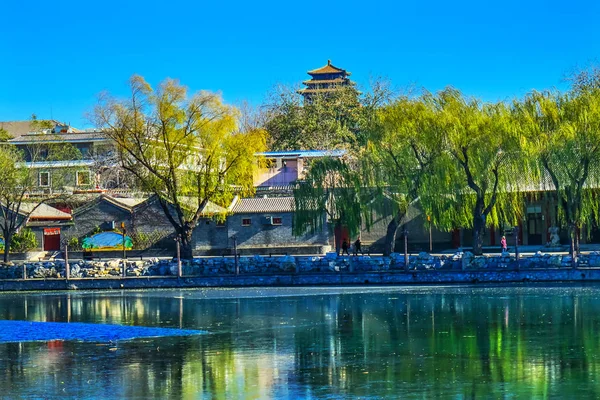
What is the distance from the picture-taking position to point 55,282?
52312 mm

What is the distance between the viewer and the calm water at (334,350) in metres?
22.3

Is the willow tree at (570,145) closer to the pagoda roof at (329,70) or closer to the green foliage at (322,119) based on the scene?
the green foliage at (322,119)

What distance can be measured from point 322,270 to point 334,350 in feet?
71.9

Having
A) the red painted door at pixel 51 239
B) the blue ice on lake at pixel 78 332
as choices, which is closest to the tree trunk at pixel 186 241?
the red painted door at pixel 51 239

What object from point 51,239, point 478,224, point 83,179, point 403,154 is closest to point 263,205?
point 51,239

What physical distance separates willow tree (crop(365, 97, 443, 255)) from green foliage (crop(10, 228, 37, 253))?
24.1 m

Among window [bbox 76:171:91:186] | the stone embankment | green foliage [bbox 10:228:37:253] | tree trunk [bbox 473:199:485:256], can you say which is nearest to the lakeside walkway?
the stone embankment

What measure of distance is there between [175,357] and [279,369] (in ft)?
11.4

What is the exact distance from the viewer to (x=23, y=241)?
6425cm

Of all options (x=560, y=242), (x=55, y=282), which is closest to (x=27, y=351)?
(x=55, y=282)

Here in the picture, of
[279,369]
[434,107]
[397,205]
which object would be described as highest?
[434,107]

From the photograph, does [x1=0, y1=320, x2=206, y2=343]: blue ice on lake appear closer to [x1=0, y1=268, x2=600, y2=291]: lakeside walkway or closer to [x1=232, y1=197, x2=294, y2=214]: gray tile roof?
[x1=0, y1=268, x2=600, y2=291]: lakeside walkway

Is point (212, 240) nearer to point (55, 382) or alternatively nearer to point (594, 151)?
point (594, 151)

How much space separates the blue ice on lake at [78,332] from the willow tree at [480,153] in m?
19.6
